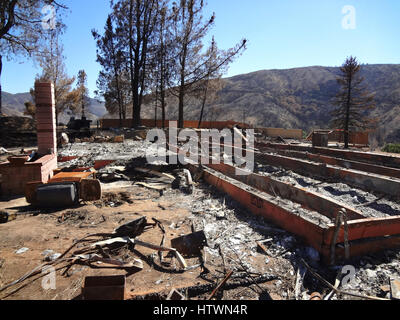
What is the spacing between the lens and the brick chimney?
682 centimetres

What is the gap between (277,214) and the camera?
4191 mm

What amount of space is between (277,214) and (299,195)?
120 cm

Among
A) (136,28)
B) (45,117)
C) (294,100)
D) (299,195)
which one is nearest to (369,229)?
(299,195)

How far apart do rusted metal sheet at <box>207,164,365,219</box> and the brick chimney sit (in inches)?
207

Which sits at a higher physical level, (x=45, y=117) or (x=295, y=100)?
(x=295, y=100)

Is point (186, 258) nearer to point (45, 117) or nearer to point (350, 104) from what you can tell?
point (45, 117)

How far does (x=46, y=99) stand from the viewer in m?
6.88

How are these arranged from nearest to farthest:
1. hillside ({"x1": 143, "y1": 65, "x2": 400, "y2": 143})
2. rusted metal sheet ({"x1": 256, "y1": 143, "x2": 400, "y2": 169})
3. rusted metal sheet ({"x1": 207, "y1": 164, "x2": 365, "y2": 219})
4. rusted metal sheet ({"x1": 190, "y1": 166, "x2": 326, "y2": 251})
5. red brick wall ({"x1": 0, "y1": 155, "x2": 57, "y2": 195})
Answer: rusted metal sheet ({"x1": 190, "y1": 166, "x2": 326, "y2": 251})
rusted metal sheet ({"x1": 207, "y1": 164, "x2": 365, "y2": 219})
red brick wall ({"x1": 0, "y1": 155, "x2": 57, "y2": 195})
rusted metal sheet ({"x1": 256, "y1": 143, "x2": 400, "y2": 169})
hillside ({"x1": 143, "y1": 65, "x2": 400, "y2": 143})

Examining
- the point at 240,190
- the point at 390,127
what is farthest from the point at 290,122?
the point at 240,190

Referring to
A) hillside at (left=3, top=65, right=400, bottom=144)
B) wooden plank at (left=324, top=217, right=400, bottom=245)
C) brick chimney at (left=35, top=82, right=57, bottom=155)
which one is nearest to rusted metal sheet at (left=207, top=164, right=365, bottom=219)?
wooden plank at (left=324, top=217, right=400, bottom=245)

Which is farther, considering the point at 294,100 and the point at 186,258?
the point at 294,100

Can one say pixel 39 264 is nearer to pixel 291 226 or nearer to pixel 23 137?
pixel 291 226

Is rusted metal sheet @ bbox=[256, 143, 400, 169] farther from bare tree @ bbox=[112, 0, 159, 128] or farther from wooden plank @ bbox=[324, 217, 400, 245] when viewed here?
bare tree @ bbox=[112, 0, 159, 128]
